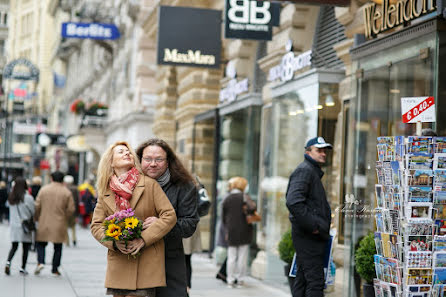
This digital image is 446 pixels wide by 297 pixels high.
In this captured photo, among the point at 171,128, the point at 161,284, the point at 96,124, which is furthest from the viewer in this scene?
the point at 96,124

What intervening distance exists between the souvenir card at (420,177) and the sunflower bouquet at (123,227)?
2338 mm

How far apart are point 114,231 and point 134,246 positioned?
0.17 metres

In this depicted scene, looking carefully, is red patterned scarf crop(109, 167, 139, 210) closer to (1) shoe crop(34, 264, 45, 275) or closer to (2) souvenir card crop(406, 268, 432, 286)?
(2) souvenir card crop(406, 268, 432, 286)

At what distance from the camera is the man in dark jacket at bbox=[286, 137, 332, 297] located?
793 centimetres

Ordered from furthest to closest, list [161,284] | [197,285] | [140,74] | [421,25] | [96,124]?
[96,124]
[140,74]
[197,285]
[421,25]
[161,284]

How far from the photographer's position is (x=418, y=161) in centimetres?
705

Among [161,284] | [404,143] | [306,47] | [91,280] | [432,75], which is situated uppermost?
[306,47]

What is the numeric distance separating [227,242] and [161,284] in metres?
7.31

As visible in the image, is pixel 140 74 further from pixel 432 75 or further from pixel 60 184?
pixel 432 75

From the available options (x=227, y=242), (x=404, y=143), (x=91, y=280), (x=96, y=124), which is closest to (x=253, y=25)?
(x=227, y=242)

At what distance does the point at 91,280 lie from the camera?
13766 mm

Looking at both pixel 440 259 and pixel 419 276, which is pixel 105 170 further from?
pixel 440 259

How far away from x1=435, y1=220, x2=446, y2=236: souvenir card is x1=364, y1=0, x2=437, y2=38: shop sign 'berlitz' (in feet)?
6.43

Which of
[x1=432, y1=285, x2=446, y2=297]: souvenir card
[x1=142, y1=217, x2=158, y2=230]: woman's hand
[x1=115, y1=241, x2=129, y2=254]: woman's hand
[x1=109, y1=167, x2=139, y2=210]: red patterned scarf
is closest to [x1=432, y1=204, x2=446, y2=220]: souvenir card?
[x1=432, y1=285, x2=446, y2=297]: souvenir card
